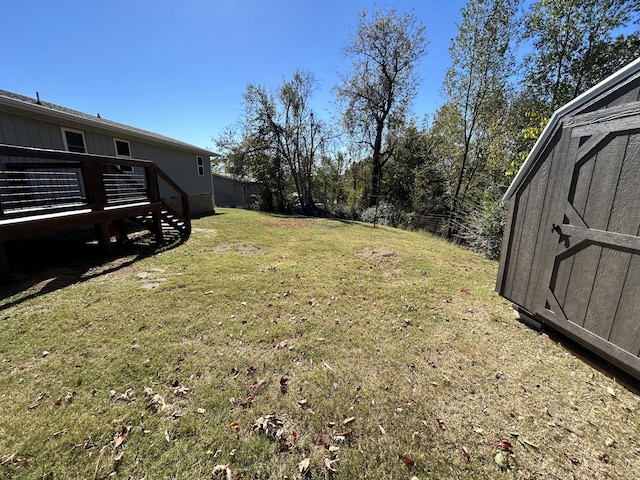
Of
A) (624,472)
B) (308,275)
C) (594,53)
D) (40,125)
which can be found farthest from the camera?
(594,53)

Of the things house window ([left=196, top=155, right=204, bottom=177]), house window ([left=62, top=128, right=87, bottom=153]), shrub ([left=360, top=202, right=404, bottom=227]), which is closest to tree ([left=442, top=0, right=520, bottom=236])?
shrub ([left=360, top=202, right=404, bottom=227])

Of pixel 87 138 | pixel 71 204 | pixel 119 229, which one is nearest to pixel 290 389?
pixel 119 229

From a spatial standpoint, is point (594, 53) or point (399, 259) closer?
point (399, 259)

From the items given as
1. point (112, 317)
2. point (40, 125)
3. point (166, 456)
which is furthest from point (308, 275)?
point (40, 125)

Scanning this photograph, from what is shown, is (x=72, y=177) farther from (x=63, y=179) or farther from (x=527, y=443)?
(x=527, y=443)

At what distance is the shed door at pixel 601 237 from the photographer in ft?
7.75

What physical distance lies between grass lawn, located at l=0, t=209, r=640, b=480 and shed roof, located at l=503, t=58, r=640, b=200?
2.19 meters

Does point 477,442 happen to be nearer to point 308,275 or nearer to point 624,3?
point 308,275

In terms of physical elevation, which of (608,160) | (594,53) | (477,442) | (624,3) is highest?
(624,3)

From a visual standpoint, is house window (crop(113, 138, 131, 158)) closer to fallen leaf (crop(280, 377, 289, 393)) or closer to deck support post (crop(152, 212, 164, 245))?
deck support post (crop(152, 212, 164, 245))

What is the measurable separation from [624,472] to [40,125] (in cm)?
1232

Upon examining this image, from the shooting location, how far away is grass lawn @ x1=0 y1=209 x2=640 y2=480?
1804 mm

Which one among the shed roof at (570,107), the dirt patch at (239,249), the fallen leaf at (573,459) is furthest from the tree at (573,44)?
the fallen leaf at (573,459)

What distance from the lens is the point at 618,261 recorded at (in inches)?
97.4
